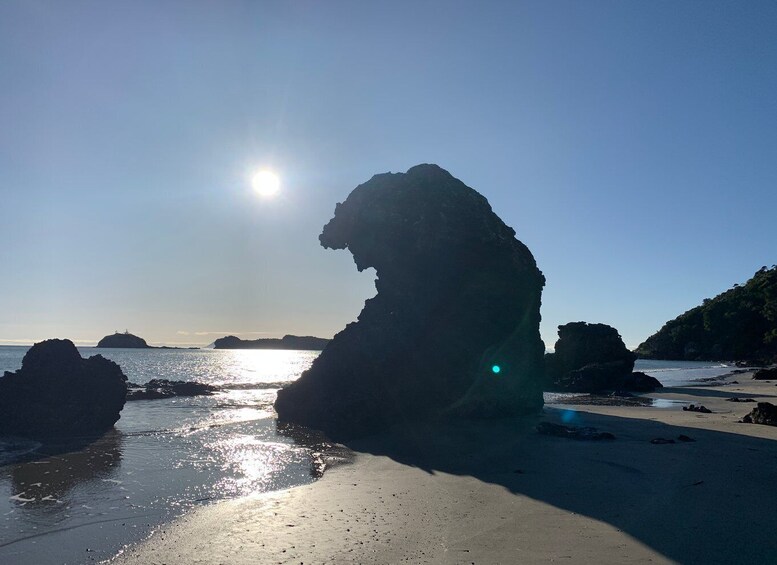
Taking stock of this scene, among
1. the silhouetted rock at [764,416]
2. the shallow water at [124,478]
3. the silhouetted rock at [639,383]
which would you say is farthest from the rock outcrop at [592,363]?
the shallow water at [124,478]

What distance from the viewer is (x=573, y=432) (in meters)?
19.3

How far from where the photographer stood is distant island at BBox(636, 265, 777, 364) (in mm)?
96438

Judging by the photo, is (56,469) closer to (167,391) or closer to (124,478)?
(124,478)

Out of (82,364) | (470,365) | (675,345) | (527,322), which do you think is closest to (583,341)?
(527,322)

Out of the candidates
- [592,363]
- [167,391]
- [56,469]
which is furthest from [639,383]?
[56,469]

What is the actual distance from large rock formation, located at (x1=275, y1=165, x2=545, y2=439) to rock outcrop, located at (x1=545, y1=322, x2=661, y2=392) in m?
22.1

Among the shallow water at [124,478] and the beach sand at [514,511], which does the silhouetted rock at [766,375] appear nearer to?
the beach sand at [514,511]

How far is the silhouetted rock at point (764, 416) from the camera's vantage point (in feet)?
67.9

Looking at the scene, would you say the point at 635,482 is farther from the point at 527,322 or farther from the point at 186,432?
the point at 186,432

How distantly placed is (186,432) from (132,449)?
4.04m

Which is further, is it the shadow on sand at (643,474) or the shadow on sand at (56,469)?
the shadow on sand at (56,469)

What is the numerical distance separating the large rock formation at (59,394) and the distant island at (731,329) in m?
96.0

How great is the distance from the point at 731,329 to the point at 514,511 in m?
126

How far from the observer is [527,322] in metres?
28.8
